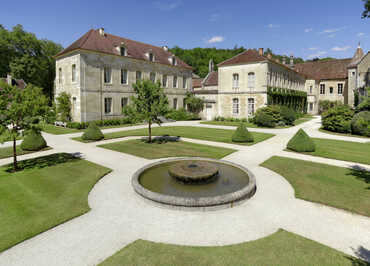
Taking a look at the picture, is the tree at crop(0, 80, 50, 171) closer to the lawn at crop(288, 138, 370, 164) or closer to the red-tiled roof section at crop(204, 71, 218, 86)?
the lawn at crop(288, 138, 370, 164)

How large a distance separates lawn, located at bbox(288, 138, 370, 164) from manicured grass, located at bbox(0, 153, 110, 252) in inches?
473

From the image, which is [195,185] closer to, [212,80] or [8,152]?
[8,152]

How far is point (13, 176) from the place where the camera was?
922 centimetres

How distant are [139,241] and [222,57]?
2990 inches

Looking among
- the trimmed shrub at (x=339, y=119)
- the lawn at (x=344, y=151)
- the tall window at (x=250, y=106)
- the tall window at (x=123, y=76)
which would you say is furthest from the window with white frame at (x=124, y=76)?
the trimmed shrub at (x=339, y=119)

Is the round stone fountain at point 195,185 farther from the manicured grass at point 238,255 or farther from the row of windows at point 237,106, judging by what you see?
the row of windows at point 237,106

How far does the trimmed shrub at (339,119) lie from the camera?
20531mm

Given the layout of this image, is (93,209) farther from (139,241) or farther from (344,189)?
(344,189)

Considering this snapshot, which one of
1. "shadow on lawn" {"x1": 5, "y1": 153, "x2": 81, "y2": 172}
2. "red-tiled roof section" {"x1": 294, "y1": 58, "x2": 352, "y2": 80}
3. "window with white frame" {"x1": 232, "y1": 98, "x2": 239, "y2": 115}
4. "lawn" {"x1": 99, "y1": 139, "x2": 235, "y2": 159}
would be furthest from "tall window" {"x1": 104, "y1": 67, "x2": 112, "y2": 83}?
"red-tiled roof section" {"x1": 294, "y1": 58, "x2": 352, "y2": 80}

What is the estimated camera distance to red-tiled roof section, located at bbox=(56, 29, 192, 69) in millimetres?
25141

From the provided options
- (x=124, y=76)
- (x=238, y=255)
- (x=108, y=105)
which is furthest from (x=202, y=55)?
(x=238, y=255)

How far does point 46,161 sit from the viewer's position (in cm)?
1140

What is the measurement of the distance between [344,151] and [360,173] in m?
4.57

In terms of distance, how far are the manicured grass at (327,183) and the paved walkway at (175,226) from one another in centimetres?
49
